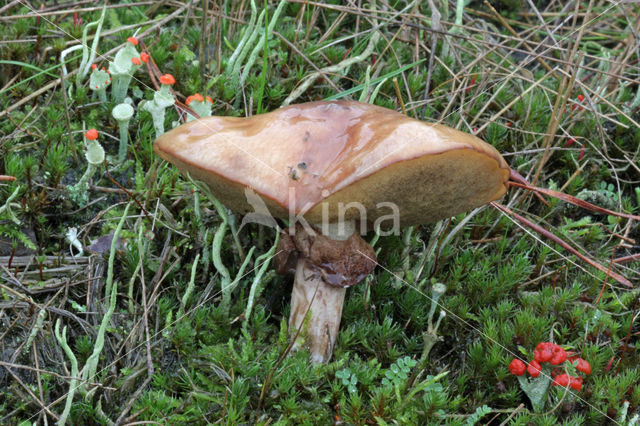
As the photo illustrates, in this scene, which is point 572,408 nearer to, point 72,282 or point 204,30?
point 72,282

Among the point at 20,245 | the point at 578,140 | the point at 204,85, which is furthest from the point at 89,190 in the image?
the point at 578,140

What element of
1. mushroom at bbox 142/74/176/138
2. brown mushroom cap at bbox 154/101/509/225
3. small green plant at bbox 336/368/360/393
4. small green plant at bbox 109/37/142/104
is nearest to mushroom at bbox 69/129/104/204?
mushroom at bbox 142/74/176/138

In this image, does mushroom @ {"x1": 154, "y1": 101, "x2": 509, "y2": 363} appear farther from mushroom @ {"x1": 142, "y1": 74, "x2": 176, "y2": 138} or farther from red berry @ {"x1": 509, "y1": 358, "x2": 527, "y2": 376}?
mushroom @ {"x1": 142, "y1": 74, "x2": 176, "y2": 138}

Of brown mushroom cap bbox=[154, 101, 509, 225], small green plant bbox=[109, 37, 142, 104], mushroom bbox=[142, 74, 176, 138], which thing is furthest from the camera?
small green plant bbox=[109, 37, 142, 104]

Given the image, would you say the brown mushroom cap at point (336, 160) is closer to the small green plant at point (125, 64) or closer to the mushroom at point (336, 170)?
the mushroom at point (336, 170)

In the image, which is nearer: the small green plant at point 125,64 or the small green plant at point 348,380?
the small green plant at point 348,380

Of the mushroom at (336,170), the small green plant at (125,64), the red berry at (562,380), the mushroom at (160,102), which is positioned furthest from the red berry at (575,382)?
the small green plant at (125,64)

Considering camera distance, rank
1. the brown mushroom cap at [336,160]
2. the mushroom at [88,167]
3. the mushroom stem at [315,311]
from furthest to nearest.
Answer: the mushroom at [88,167]
the mushroom stem at [315,311]
the brown mushroom cap at [336,160]

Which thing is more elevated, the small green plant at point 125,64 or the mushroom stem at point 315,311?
the small green plant at point 125,64
